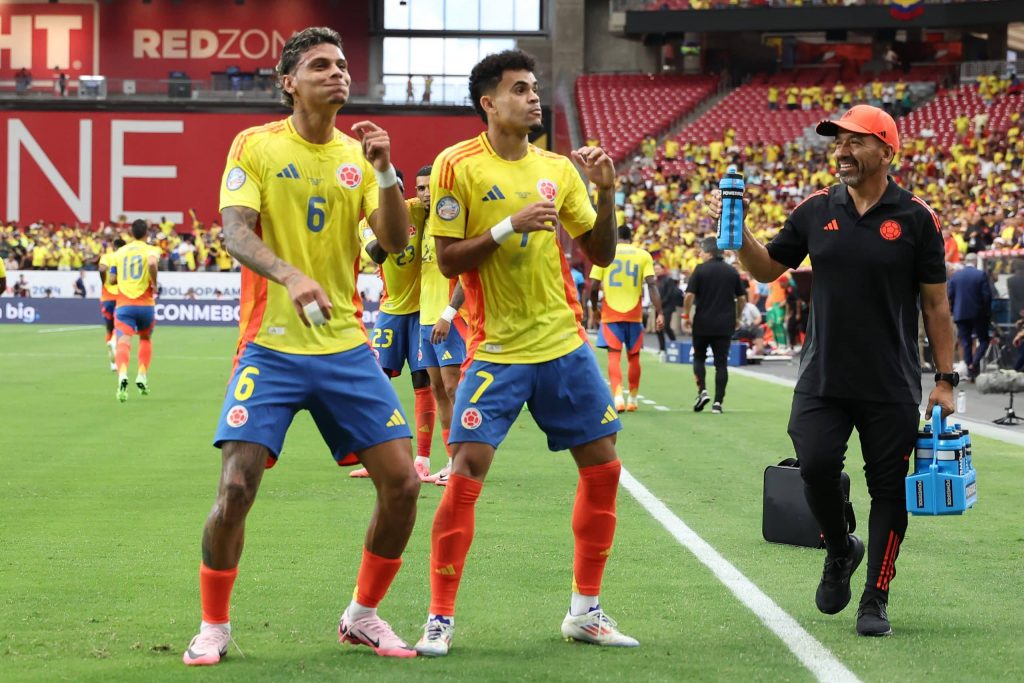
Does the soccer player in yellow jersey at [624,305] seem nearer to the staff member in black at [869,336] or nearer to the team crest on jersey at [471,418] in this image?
the staff member in black at [869,336]

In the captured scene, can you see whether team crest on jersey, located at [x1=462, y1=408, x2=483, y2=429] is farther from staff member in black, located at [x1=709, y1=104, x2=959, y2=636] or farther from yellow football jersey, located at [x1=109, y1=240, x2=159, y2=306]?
yellow football jersey, located at [x1=109, y1=240, x2=159, y2=306]

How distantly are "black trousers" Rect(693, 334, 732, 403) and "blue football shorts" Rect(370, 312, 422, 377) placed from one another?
23.7 feet

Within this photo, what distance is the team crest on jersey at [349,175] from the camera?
5.59m

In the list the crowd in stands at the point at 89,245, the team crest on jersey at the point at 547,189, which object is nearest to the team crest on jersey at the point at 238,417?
the team crest on jersey at the point at 547,189

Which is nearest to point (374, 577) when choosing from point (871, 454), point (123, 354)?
point (871, 454)

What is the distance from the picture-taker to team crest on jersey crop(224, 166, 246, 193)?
17.9 feet

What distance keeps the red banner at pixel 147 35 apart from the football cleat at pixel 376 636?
61.4 metres

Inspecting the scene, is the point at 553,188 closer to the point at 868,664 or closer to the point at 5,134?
the point at 868,664

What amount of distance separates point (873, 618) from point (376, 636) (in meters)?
1.97

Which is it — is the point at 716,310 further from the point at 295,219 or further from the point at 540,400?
the point at 295,219

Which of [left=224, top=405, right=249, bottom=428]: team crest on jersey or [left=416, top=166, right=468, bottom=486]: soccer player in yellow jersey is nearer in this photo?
[left=224, top=405, right=249, bottom=428]: team crest on jersey

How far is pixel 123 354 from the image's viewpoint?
18.9 m

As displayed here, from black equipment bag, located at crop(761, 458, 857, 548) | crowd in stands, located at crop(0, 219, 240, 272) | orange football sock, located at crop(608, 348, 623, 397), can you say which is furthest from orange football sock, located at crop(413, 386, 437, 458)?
crowd in stands, located at crop(0, 219, 240, 272)

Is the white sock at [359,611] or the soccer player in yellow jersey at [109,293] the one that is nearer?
the white sock at [359,611]
